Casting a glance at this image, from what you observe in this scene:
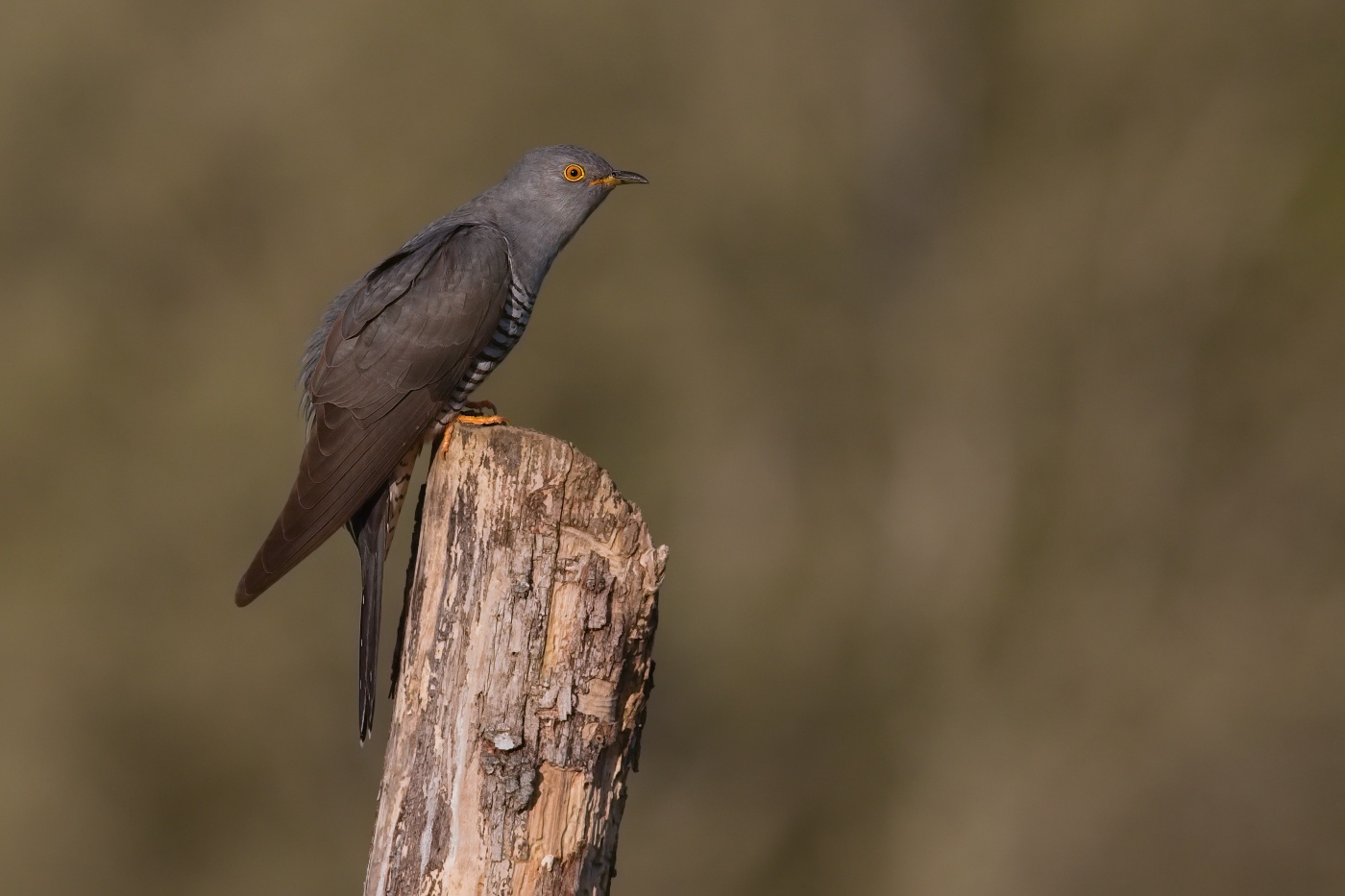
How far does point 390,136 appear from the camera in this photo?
909 centimetres

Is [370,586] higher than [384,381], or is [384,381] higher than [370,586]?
[384,381]

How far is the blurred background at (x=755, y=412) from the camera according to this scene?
8.94m

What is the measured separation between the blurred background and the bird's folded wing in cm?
488

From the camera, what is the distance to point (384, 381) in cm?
397

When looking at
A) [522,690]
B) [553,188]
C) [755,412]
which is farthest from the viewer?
[755,412]

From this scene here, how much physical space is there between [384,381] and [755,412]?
650 cm

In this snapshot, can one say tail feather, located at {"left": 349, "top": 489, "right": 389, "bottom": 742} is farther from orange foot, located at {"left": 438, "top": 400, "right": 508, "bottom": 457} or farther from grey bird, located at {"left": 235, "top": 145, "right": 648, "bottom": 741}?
orange foot, located at {"left": 438, "top": 400, "right": 508, "bottom": 457}

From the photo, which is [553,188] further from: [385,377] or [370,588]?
[370,588]

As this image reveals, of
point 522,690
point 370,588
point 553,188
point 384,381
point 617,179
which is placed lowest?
point 522,690

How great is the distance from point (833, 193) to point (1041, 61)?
1.88 meters

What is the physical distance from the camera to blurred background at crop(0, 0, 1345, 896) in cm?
894

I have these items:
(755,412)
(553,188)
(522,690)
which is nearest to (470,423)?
(522,690)

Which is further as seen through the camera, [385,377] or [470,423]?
[385,377]

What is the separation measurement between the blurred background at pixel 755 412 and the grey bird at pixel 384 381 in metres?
4.74
